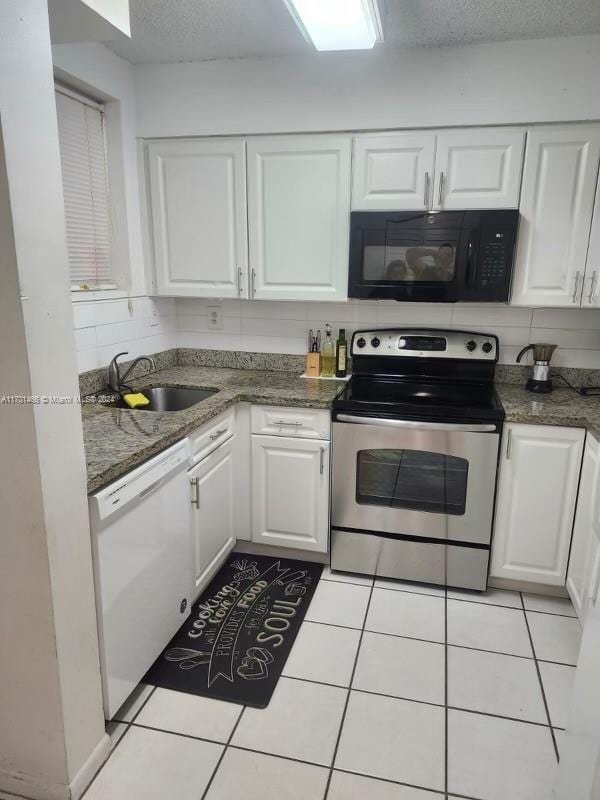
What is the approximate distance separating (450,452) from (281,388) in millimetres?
867

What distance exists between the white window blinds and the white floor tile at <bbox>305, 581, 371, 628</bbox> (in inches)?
71.5

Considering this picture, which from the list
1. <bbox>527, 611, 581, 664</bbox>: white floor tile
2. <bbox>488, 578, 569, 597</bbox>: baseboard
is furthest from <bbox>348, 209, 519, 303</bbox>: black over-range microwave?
<bbox>527, 611, 581, 664</bbox>: white floor tile

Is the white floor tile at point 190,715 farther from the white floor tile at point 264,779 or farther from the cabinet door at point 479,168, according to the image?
the cabinet door at point 479,168

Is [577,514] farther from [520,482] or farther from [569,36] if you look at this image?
[569,36]

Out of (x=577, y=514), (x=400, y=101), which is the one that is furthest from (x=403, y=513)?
(x=400, y=101)

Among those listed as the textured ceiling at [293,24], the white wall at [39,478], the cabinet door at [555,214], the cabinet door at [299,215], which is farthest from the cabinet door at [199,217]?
the white wall at [39,478]

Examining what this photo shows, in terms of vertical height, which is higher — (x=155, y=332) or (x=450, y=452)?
(x=155, y=332)

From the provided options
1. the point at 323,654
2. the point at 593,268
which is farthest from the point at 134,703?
the point at 593,268

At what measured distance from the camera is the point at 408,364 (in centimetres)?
282

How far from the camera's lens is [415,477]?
7.97 ft

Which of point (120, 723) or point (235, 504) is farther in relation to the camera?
point (235, 504)

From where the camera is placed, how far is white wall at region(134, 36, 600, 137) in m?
2.24

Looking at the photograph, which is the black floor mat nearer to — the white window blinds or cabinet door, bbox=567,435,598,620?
cabinet door, bbox=567,435,598,620

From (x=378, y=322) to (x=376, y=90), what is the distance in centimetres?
110
